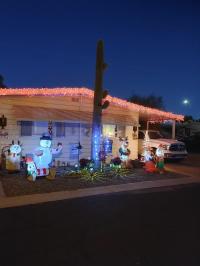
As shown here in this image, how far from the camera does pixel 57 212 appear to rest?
788 centimetres

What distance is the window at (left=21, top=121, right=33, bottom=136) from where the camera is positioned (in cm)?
1480

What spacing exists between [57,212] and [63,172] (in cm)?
584

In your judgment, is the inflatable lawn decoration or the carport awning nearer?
the carport awning

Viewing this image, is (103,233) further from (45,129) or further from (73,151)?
(73,151)

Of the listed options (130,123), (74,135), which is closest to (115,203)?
(74,135)

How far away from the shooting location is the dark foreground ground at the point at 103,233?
5.08 m

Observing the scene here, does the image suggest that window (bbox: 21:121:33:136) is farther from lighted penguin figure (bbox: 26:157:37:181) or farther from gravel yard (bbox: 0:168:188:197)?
lighted penguin figure (bbox: 26:157:37:181)

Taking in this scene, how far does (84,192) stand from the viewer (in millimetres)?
10375

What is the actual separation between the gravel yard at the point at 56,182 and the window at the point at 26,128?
87.1 inches

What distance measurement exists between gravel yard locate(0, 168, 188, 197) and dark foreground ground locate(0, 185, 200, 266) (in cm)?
171

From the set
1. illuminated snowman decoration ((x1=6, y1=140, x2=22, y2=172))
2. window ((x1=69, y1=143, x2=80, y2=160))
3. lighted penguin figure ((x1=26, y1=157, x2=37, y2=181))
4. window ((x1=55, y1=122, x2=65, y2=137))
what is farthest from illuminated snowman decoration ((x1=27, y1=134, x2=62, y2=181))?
window ((x1=69, y1=143, x2=80, y2=160))

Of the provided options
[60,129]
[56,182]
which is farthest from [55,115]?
[56,182]

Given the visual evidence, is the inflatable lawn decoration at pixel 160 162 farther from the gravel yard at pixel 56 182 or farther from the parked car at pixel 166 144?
the parked car at pixel 166 144

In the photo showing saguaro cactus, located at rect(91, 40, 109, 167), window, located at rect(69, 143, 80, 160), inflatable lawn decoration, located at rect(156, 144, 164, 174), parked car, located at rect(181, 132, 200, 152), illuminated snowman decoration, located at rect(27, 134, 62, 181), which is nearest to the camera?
illuminated snowman decoration, located at rect(27, 134, 62, 181)
